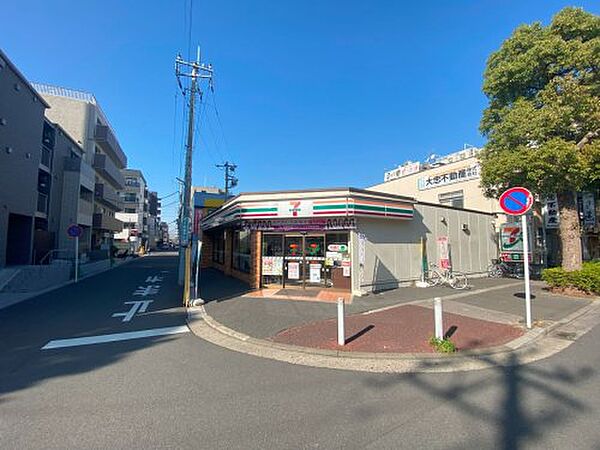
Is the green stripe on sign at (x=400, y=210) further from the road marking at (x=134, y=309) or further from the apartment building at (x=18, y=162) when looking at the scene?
the apartment building at (x=18, y=162)

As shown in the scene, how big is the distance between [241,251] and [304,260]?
454 centimetres

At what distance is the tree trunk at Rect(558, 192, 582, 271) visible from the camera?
1132 centimetres

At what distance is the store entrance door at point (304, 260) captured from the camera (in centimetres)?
1160

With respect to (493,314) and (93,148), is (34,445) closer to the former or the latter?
(493,314)

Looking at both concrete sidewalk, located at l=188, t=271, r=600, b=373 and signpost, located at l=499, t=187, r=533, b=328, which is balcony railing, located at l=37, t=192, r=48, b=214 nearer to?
concrete sidewalk, located at l=188, t=271, r=600, b=373

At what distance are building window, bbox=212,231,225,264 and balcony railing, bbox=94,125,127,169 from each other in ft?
57.2

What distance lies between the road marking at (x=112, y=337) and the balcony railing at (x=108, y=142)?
29.8 meters

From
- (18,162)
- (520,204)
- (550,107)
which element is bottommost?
(520,204)

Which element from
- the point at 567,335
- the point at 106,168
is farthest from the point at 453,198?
the point at 106,168

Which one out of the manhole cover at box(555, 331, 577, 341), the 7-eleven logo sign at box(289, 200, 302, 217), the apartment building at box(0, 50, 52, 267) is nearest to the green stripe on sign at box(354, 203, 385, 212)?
the 7-eleven logo sign at box(289, 200, 302, 217)

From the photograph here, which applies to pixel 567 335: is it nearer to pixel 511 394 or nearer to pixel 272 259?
pixel 511 394

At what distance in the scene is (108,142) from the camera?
3092 centimetres

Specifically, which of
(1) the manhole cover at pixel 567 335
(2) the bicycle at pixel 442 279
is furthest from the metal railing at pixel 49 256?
(1) the manhole cover at pixel 567 335

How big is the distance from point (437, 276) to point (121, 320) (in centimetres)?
1205
